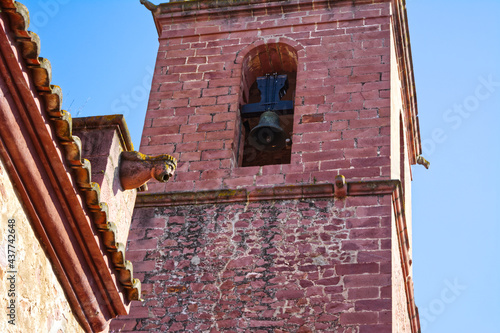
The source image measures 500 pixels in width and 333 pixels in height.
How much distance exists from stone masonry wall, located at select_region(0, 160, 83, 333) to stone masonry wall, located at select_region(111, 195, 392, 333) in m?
3.64

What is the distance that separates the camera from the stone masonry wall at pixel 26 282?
574 centimetres

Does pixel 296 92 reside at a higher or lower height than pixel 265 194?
higher

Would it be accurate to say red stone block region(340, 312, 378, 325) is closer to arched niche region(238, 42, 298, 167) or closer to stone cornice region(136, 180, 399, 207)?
stone cornice region(136, 180, 399, 207)

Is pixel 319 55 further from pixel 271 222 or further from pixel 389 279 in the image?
pixel 389 279

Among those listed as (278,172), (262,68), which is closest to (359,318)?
(278,172)

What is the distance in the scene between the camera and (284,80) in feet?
41.9

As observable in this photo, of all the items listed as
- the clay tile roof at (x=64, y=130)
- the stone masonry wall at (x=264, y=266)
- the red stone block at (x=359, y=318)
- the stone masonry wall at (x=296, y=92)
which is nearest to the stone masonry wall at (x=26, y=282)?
the clay tile roof at (x=64, y=130)

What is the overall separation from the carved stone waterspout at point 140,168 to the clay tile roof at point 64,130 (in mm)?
548

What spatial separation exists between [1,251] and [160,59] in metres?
7.59

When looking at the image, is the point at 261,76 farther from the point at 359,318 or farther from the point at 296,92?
the point at 359,318

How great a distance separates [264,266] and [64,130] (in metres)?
4.45

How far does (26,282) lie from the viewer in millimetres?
5965

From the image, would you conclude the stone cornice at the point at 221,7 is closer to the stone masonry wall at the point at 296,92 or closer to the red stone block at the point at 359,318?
the stone masonry wall at the point at 296,92

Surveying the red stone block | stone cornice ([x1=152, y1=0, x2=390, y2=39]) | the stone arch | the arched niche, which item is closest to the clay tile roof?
the red stone block
